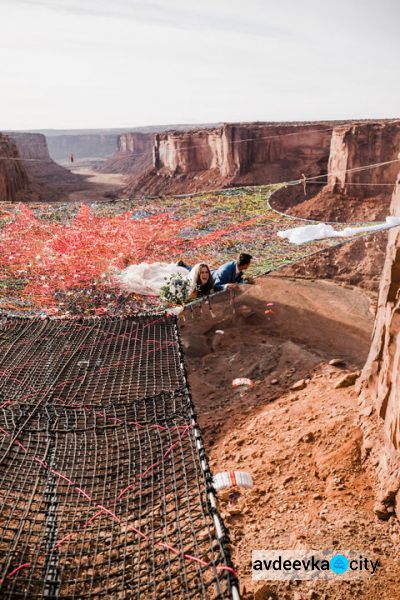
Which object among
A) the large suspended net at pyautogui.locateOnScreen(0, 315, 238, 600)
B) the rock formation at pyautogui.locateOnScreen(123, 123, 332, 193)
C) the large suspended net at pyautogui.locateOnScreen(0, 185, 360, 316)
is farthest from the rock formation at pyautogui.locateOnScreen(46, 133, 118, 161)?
the large suspended net at pyautogui.locateOnScreen(0, 315, 238, 600)

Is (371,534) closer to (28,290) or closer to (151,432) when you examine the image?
(151,432)

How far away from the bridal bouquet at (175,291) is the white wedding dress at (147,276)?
0.45ft

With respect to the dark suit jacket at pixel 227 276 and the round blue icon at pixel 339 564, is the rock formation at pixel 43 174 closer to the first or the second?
the dark suit jacket at pixel 227 276

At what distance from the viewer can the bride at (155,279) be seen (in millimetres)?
6453

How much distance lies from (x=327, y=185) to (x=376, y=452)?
2168cm

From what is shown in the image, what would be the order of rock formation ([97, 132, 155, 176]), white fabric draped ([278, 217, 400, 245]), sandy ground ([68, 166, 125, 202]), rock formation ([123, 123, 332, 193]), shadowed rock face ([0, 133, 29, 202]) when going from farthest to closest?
rock formation ([97, 132, 155, 176])
sandy ground ([68, 166, 125, 202])
rock formation ([123, 123, 332, 193])
shadowed rock face ([0, 133, 29, 202])
white fabric draped ([278, 217, 400, 245])

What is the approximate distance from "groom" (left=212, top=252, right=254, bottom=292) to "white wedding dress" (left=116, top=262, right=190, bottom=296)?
1.74ft

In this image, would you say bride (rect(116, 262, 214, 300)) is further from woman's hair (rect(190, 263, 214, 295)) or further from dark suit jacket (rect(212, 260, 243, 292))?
dark suit jacket (rect(212, 260, 243, 292))

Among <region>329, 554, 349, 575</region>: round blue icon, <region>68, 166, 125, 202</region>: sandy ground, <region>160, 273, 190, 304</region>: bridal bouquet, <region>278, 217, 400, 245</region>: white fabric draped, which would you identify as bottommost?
<region>68, 166, 125, 202</region>: sandy ground

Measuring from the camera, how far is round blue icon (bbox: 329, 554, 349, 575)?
3.13 metres

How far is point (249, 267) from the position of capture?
703cm

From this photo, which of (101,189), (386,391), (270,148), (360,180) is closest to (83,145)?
(101,189)

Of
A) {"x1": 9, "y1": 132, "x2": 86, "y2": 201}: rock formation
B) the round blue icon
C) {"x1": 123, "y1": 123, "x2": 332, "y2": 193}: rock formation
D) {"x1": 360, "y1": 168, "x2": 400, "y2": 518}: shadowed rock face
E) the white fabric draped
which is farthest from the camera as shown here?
{"x1": 9, "y1": 132, "x2": 86, "y2": 201}: rock formation

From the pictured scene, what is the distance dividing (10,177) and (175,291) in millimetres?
25461
